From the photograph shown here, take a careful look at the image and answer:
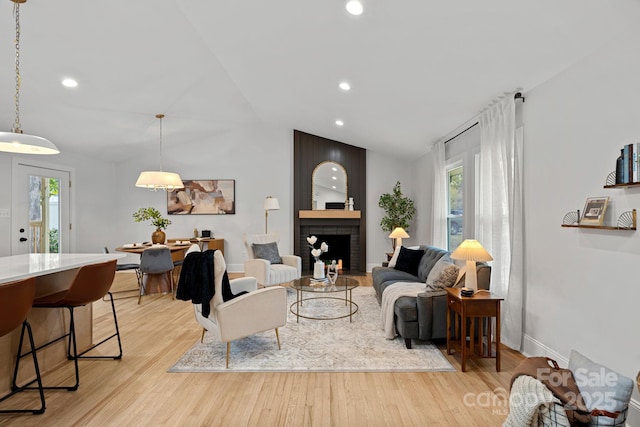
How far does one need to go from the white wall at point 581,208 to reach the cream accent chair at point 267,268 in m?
3.19

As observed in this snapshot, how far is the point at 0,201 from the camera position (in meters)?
4.76

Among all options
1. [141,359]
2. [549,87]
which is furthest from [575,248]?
[141,359]

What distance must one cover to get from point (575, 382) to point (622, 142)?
57.7 inches

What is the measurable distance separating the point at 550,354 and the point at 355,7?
3.10 metres

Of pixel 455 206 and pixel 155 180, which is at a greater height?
pixel 155 180

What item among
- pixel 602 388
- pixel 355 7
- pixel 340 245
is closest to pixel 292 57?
pixel 355 7

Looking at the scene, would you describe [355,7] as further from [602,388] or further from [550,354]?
[550,354]

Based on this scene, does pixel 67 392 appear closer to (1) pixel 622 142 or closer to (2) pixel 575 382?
(2) pixel 575 382

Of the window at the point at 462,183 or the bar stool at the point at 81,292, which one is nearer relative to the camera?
the bar stool at the point at 81,292

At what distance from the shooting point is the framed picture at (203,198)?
713 cm

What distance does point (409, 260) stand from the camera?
480cm

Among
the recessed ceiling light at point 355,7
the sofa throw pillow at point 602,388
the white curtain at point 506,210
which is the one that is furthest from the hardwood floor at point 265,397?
the recessed ceiling light at point 355,7

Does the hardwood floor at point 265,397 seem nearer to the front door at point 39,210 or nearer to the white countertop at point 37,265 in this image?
the white countertop at point 37,265

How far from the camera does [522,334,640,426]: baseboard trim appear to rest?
195 centimetres
